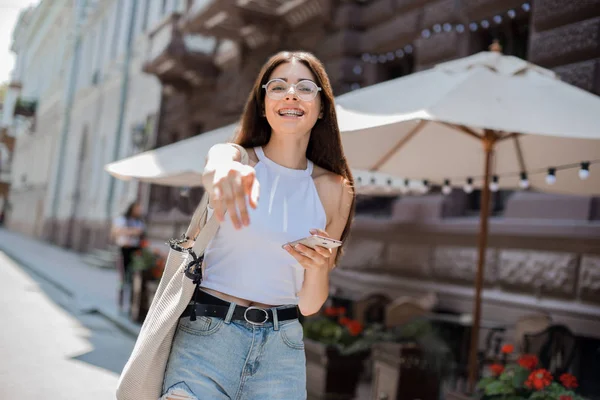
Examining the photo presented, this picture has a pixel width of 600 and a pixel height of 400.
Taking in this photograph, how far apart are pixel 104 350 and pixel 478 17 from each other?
6.04 m

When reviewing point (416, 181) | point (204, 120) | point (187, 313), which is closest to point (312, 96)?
point (187, 313)

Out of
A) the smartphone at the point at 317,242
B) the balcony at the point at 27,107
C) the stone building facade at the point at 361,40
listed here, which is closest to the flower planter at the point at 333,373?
the stone building facade at the point at 361,40

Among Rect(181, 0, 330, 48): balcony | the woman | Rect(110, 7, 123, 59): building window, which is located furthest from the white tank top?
Rect(110, 7, 123, 59): building window

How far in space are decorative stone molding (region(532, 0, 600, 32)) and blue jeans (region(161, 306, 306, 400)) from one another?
6.13m

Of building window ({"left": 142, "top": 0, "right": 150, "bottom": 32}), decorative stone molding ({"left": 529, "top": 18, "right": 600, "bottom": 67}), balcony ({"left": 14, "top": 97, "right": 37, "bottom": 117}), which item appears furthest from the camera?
balcony ({"left": 14, "top": 97, "right": 37, "bottom": 117})

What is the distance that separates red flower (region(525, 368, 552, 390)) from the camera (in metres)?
3.72

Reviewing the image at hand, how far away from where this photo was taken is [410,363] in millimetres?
5312

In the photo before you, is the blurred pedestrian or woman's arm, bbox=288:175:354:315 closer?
woman's arm, bbox=288:175:354:315

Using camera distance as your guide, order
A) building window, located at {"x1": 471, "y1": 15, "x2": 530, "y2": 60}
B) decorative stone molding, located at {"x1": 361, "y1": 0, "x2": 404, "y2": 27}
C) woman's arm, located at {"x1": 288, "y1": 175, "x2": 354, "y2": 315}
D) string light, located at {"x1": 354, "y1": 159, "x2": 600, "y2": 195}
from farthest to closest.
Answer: decorative stone molding, located at {"x1": 361, "y1": 0, "x2": 404, "y2": 27} < building window, located at {"x1": 471, "y1": 15, "x2": 530, "y2": 60} < string light, located at {"x1": 354, "y1": 159, "x2": 600, "y2": 195} < woman's arm, located at {"x1": 288, "y1": 175, "x2": 354, "y2": 315}

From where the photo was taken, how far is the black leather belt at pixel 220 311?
87.3 inches

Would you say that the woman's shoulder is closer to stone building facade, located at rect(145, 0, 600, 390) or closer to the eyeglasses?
the eyeglasses

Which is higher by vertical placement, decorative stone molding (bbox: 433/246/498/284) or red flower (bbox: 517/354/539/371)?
decorative stone molding (bbox: 433/246/498/284)

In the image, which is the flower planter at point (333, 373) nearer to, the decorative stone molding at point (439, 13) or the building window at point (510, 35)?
the building window at point (510, 35)

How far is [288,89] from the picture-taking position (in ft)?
8.04
